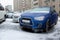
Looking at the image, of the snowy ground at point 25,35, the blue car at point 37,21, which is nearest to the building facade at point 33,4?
the blue car at point 37,21

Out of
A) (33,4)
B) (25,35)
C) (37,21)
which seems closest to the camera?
(25,35)

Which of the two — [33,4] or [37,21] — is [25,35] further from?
[33,4]

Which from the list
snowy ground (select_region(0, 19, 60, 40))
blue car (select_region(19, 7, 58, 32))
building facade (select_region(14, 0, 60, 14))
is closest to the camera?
snowy ground (select_region(0, 19, 60, 40))

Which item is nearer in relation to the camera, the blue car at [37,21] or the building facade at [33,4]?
the blue car at [37,21]

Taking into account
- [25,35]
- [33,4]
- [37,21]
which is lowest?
[25,35]

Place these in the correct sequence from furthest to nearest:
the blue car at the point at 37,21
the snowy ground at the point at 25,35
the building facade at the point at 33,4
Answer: the building facade at the point at 33,4 → the blue car at the point at 37,21 → the snowy ground at the point at 25,35

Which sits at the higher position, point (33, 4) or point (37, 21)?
point (33, 4)

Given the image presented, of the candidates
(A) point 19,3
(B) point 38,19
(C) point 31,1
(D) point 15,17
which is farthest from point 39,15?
(A) point 19,3

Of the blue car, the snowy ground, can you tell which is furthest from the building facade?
the snowy ground

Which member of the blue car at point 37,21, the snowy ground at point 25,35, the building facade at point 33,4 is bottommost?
the snowy ground at point 25,35

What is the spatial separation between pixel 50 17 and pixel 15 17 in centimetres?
401

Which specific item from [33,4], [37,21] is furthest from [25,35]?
[33,4]

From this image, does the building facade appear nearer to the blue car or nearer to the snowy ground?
the blue car

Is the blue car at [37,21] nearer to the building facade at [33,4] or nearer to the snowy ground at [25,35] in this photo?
the snowy ground at [25,35]
